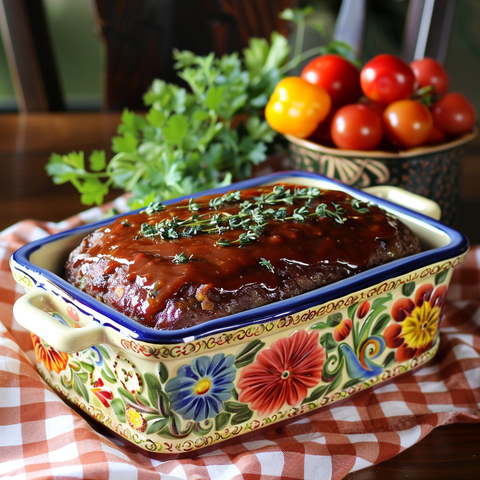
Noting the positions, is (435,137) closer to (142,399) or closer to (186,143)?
(186,143)

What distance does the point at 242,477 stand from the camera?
0.89m

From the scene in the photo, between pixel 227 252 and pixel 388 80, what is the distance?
0.88 meters

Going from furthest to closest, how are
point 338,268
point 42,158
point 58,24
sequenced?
point 58,24, point 42,158, point 338,268

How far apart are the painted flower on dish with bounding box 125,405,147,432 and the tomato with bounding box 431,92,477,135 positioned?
1.13m

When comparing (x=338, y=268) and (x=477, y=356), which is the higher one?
(x=338, y=268)

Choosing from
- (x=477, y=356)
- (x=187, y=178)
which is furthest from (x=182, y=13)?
(x=477, y=356)

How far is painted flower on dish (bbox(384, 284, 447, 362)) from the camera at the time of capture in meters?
1.06

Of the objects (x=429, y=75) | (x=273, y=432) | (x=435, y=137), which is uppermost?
(x=429, y=75)

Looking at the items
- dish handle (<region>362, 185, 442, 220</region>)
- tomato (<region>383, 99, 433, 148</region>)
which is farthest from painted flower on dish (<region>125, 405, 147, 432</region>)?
tomato (<region>383, 99, 433, 148</region>)

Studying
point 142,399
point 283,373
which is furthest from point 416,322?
point 142,399

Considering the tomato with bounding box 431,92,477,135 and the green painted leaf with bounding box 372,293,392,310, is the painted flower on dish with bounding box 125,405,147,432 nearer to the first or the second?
the green painted leaf with bounding box 372,293,392,310

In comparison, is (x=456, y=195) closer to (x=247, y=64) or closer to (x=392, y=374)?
(x=392, y=374)

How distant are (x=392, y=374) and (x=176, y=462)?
0.43 meters

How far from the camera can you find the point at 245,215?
1.09 meters
